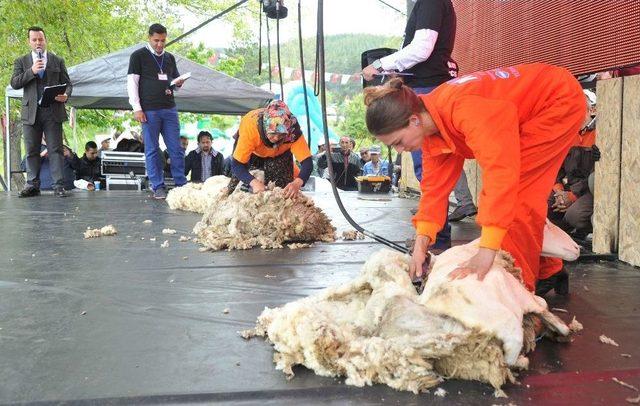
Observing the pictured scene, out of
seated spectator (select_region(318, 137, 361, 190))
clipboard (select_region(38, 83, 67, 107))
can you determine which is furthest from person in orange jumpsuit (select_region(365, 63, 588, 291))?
seated spectator (select_region(318, 137, 361, 190))

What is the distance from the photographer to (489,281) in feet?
6.88

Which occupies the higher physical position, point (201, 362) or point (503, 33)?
point (503, 33)

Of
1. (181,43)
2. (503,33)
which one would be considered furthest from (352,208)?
(181,43)

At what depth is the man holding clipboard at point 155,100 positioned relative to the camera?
287 inches

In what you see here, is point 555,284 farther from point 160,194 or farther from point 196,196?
point 160,194

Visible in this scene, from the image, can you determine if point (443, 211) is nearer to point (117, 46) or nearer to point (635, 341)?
point (635, 341)

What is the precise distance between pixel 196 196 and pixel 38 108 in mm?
2463

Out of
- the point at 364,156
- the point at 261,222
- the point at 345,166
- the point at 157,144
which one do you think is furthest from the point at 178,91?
the point at 261,222

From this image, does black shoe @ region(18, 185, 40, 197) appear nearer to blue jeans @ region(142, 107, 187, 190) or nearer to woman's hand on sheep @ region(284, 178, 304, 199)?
Result: blue jeans @ region(142, 107, 187, 190)

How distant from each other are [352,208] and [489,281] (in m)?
4.62

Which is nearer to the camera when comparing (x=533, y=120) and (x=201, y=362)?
(x=201, y=362)

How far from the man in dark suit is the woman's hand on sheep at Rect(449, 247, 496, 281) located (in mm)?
6338

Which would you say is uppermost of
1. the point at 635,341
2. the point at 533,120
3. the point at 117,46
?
the point at 117,46

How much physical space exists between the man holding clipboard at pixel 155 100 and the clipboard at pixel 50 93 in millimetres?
762
